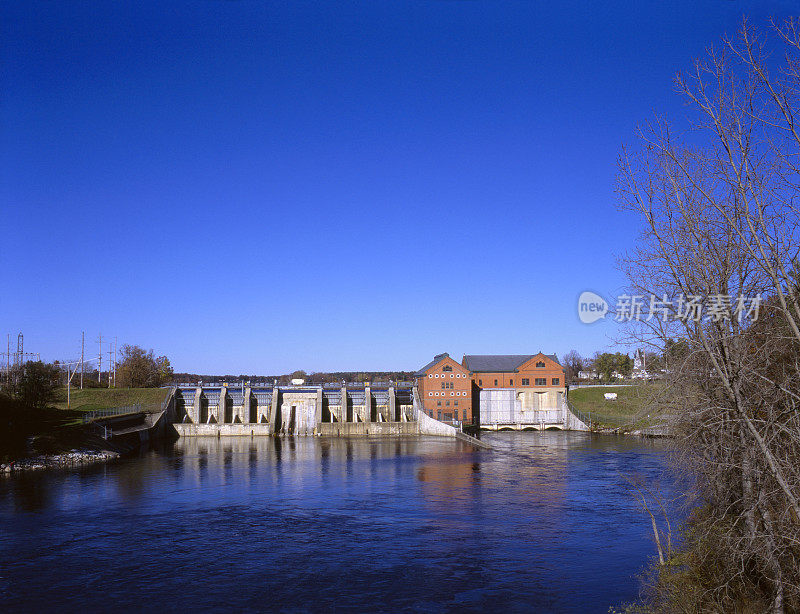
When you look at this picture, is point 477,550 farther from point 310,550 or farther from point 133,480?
point 133,480

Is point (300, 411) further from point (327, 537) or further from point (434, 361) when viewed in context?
point (327, 537)

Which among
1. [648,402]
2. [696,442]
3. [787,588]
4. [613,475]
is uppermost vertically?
[648,402]

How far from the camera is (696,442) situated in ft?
52.5

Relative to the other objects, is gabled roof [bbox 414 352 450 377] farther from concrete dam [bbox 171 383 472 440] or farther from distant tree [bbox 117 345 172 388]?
distant tree [bbox 117 345 172 388]

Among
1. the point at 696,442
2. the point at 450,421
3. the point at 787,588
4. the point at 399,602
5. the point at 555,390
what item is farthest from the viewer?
the point at 555,390

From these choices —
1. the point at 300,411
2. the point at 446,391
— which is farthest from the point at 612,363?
the point at 300,411

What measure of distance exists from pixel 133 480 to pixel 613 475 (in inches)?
1183

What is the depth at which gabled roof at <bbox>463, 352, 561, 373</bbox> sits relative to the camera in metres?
72.9

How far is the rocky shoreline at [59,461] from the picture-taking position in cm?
3934

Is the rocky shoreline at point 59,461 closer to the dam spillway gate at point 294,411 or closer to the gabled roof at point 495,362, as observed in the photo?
the dam spillway gate at point 294,411

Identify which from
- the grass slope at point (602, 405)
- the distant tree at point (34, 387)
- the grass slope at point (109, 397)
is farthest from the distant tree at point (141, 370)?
the grass slope at point (602, 405)

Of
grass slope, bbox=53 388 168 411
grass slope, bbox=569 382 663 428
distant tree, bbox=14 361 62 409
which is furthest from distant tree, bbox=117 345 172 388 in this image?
grass slope, bbox=569 382 663 428

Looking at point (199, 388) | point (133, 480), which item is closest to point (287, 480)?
point (133, 480)

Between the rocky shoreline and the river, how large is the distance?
259 cm
